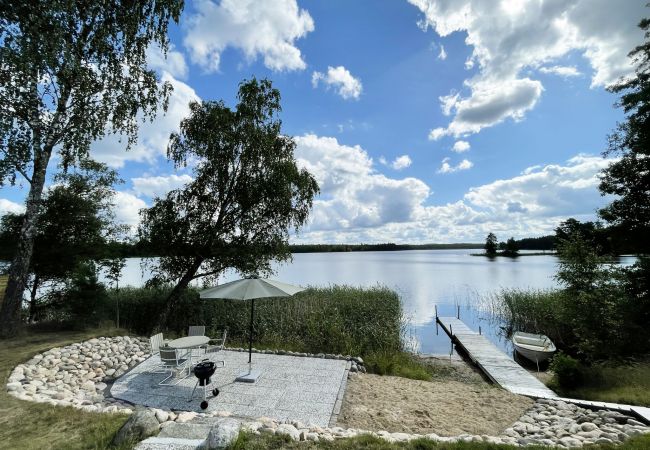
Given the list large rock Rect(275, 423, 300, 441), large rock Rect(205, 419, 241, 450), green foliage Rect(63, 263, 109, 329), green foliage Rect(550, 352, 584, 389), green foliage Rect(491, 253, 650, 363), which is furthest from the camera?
green foliage Rect(63, 263, 109, 329)

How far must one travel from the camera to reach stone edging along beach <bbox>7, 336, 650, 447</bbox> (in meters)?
4.29

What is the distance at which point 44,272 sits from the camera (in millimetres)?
10938

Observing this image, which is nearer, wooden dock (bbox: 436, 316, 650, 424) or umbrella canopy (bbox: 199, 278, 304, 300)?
wooden dock (bbox: 436, 316, 650, 424)

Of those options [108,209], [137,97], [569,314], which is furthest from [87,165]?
[569,314]

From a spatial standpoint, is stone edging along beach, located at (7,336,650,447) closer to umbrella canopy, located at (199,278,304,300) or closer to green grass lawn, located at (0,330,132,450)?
green grass lawn, located at (0,330,132,450)

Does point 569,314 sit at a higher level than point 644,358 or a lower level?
higher

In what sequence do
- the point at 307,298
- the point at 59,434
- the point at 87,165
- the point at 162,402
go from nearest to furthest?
the point at 59,434, the point at 162,402, the point at 87,165, the point at 307,298

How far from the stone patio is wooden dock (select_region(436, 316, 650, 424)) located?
431 cm

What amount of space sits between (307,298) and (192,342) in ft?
24.8

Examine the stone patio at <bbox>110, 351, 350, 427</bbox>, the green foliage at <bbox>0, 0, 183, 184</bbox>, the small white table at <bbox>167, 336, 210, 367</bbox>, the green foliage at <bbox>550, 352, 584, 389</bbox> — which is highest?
the green foliage at <bbox>0, 0, 183, 184</bbox>

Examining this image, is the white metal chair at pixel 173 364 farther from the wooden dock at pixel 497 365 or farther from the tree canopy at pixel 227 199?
the wooden dock at pixel 497 365

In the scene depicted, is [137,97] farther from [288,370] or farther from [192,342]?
[288,370]

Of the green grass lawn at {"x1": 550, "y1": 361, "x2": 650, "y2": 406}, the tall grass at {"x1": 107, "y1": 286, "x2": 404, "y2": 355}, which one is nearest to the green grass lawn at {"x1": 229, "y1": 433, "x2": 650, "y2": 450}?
the green grass lawn at {"x1": 550, "y1": 361, "x2": 650, "y2": 406}

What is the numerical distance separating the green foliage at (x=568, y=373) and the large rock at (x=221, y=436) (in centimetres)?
817
